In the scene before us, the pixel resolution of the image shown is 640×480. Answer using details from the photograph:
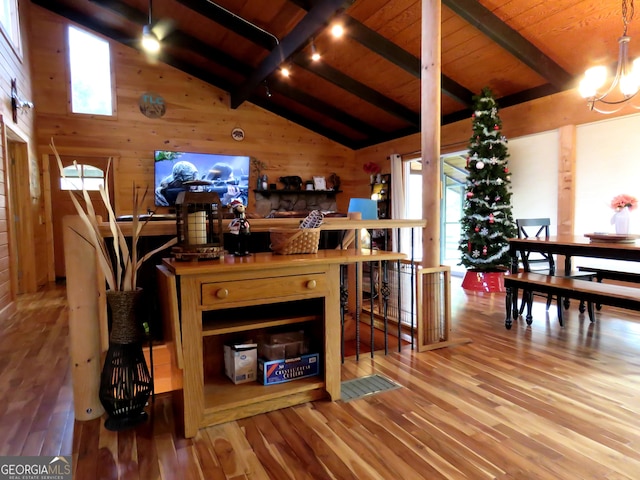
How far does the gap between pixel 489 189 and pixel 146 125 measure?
18.0 ft

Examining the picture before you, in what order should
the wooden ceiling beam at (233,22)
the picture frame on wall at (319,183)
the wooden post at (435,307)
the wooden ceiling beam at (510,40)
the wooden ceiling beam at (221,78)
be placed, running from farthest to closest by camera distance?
the picture frame on wall at (319,183), the wooden ceiling beam at (221,78), the wooden ceiling beam at (233,22), the wooden ceiling beam at (510,40), the wooden post at (435,307)

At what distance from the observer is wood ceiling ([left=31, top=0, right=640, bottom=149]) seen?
3.95 meters

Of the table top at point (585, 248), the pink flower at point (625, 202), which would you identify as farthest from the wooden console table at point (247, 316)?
the pink flower at point (625, 202)

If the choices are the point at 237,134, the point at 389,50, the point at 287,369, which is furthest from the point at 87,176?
the point at 287,369

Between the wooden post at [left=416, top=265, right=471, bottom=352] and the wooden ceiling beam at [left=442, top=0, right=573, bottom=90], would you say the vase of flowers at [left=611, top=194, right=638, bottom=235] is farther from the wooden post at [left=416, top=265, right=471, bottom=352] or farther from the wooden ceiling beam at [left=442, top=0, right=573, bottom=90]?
the wooden ceiling beam at [left=442, top=0, right=573, bottom=90]

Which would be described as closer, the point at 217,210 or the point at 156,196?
the point at 217,210

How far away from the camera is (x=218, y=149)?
23.2ft

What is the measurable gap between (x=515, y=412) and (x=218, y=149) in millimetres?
6390

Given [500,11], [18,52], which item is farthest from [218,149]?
→ [500,11]

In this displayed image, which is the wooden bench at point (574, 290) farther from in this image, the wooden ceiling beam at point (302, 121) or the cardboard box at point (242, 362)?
the wooden ceiling beam at point (302, 121)

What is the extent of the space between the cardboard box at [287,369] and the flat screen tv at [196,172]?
4532 mm

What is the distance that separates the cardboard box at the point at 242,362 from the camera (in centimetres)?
205

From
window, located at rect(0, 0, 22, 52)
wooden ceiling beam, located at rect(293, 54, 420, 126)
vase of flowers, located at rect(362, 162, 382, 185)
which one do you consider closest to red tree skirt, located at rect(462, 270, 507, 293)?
wooden ceiling beam, located at rect(293, 54, 420, 126)

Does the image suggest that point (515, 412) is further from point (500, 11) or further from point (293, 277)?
point (500, 11)
